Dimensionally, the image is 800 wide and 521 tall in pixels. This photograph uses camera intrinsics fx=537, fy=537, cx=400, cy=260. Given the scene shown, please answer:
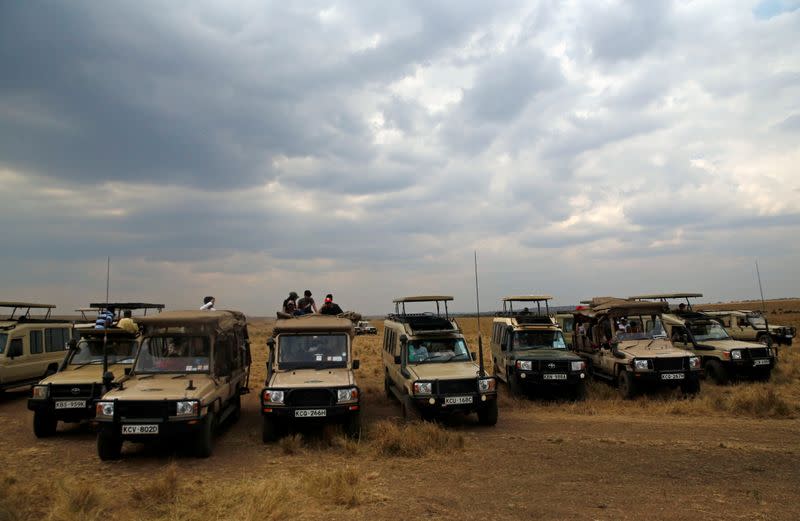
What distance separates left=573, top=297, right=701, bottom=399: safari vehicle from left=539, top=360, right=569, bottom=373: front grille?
169 centimetres

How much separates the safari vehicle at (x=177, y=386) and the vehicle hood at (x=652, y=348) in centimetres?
968

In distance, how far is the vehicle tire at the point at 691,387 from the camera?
42.7 feet

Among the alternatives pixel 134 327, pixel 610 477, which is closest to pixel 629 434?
pixel 610 477

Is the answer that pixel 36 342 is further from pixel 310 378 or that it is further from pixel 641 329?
pixel 641 329

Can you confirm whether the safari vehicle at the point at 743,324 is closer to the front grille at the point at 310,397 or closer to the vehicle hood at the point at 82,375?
the front grille at the point at 310,397

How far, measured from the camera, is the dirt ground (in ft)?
20.3

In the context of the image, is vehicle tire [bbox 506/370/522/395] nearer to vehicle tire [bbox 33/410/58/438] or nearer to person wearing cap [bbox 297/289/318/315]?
person wearing cap [bbox 297/289/318/315]

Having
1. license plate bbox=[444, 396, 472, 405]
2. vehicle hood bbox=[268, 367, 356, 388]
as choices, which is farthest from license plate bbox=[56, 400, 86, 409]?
license plate bbox=[444, 396, 472, 405]

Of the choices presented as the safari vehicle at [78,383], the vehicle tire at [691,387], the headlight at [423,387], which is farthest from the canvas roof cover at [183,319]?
the vehicle tire at [691,387]

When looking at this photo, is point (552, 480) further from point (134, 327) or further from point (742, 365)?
point (742, 365)

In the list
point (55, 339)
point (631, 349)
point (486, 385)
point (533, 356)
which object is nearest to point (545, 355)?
point (533, 356)

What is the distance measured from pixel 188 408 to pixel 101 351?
183 inches

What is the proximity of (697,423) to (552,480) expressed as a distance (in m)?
5.23

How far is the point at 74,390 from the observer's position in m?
9.90
